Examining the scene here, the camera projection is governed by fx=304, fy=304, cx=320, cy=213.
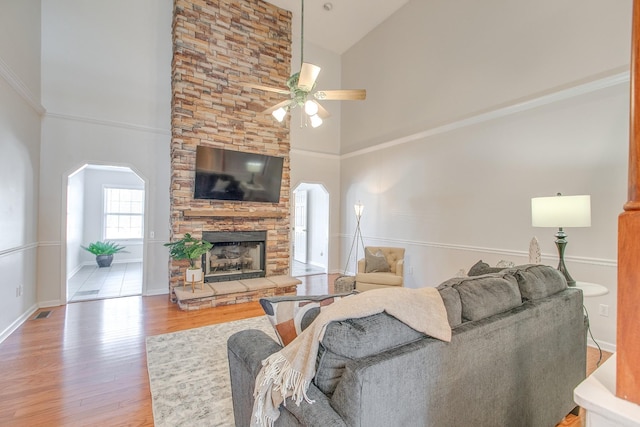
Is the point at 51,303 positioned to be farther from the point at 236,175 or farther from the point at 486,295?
the point at 486,295

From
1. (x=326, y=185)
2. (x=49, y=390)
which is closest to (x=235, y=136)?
(x=326, y=185)

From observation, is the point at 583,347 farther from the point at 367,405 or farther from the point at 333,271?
the point at 333,271

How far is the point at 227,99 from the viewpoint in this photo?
17.0 feet

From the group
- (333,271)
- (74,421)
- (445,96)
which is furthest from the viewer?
(333,271)

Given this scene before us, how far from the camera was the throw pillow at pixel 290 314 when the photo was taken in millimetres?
1515

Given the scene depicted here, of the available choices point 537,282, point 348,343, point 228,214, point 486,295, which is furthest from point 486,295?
point 228,214

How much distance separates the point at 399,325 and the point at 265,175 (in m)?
4.56

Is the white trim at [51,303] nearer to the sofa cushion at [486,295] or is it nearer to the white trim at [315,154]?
the white trim at [315,154]

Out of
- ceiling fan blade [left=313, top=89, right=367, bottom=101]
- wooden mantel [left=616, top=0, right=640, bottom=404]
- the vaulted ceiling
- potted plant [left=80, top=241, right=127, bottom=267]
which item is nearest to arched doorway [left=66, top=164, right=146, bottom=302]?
potted plant [left=80, top=241, right=127, bottom=267]

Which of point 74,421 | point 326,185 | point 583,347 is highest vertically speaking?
point 326,185

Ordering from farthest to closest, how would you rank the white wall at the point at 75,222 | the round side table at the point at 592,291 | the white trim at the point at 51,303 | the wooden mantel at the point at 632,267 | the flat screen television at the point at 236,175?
the white wall at the point at 75,222
the flat screen television at the point at 236,175
the white trim at the point at 51,303
the round side table at the point at 592,291
the wooden mantel at the point at 632,267

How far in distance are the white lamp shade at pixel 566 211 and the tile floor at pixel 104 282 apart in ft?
19.1

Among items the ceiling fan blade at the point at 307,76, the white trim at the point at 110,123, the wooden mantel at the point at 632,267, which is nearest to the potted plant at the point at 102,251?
the white trim at the point at 110,123

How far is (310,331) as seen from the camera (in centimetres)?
122
